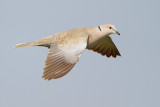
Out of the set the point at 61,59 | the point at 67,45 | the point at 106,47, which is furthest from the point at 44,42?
the point at 106,47

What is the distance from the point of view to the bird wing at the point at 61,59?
9.34m

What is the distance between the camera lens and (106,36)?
12.9 m

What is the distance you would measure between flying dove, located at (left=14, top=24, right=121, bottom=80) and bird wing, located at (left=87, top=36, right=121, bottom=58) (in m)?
0.09

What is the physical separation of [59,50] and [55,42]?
22.3 inches

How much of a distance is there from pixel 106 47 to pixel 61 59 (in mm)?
3400

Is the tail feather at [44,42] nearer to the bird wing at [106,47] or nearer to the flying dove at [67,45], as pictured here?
the flying dove at [67,45]

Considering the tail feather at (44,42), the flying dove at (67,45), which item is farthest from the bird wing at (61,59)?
the tail feather at (44,42)

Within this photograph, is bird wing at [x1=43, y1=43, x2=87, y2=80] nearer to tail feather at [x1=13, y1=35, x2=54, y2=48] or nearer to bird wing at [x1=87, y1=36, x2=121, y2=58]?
tail feather at [x1=13, y1=35, x2=54, y2=48]

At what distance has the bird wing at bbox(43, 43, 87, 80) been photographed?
934 centimetres

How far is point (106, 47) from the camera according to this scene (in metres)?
13.2

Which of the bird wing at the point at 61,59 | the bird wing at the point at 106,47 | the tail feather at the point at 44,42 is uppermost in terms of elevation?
the tail feather at the point at 44,42

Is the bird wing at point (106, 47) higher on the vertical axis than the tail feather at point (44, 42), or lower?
lower

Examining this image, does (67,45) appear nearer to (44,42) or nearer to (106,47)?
(44,42)

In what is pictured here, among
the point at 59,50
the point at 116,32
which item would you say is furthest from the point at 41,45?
the point at 116,32
